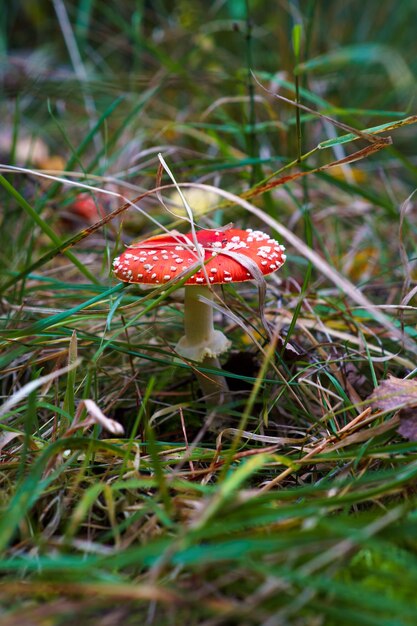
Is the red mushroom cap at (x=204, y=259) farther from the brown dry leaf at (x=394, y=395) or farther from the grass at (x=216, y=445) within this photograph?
the brown dry leaf at (x=394, y=395)

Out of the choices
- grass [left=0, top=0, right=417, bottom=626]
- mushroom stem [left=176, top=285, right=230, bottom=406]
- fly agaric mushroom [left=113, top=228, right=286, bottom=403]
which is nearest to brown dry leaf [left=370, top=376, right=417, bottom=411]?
grass [left=0, top=0, right=417, bottom=626]

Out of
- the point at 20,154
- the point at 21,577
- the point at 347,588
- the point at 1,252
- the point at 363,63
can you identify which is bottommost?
the point at 21,577

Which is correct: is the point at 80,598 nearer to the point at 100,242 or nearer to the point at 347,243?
the point at 100,242

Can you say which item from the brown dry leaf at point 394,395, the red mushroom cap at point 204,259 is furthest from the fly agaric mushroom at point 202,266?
the brown dry leaf at point 394,395

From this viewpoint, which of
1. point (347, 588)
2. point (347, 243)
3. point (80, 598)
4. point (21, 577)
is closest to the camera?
point (347, 588)

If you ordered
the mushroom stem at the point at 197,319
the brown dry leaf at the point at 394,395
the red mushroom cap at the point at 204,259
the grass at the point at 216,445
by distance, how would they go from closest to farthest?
the grass at the point at 216,445 → the brown dry leaf at the point at 394,395 → the red mushroom cap at the point at 204,259 → the mushroom stem at the point at 197,319

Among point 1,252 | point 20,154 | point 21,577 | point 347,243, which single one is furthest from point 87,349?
point 20,154

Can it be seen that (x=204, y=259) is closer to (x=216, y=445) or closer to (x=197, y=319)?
(x=197, y=319)
